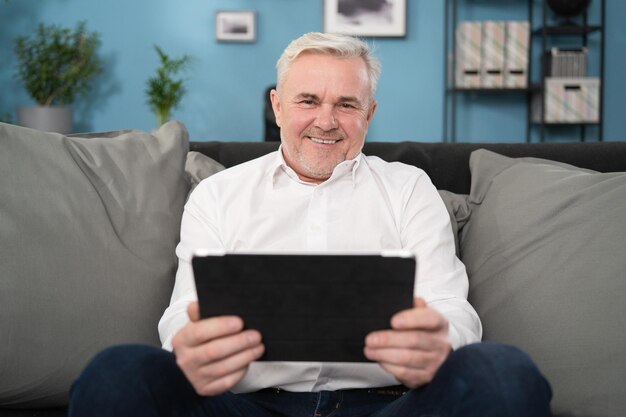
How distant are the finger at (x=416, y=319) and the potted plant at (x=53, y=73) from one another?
400 centimetres

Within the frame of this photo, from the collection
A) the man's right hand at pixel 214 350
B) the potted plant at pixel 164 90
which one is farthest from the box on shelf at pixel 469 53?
the man's right hand at pixel 214 350

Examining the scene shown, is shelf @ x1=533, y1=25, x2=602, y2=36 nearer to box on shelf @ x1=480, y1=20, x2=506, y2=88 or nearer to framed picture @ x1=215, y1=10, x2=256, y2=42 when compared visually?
box on shelf @ x1=480, y1=20, x2=506, y2=88

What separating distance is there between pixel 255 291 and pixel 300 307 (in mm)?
63

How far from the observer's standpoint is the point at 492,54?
4.80 metres

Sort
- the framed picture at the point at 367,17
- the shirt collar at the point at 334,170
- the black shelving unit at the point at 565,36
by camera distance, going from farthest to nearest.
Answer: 1. the framed picture at the point at 367,17
2. the black shelving unit at the point at 565,36
3. the shirt collar at the point at 334,170

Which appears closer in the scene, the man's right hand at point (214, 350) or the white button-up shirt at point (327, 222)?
the man's right hand at point (214, 350)

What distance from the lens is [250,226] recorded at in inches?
58.9

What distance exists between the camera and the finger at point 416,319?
92 centimetres

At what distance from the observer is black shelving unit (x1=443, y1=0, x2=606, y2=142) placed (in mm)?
4734

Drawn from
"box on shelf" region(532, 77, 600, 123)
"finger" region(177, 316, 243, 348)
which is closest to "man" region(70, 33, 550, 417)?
"finger" region(177, 316, 243, 348)

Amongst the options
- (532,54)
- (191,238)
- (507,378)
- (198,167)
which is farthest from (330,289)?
(532,54)

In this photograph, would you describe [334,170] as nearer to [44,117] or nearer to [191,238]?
[191,238]

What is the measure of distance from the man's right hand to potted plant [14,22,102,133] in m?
3.85

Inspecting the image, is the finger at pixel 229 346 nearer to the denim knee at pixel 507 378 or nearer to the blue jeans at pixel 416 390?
the blue jeans at pixel 416 390
